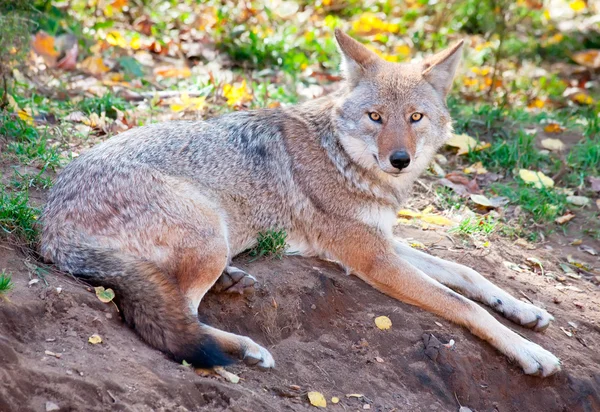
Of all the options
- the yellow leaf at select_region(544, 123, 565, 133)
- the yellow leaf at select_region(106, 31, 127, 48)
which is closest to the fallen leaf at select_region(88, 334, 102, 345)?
the yellow leaf at select_region(106, 31, 127, 48)

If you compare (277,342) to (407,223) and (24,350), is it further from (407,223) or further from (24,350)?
(407,223)

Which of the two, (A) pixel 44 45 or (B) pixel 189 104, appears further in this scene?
(A) pixel 44 45

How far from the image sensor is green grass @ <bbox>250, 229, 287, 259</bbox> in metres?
5.61

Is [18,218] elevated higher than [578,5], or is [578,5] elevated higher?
[578,5]

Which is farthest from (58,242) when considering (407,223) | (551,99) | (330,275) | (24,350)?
(551,99)

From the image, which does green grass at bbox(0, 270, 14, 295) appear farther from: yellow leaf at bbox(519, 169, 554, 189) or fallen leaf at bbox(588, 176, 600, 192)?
fallen leaf at bbox(588, 176, 600, 192)

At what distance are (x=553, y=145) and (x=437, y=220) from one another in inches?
97.7

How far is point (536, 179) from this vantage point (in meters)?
8.06

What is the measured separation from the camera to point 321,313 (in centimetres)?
533

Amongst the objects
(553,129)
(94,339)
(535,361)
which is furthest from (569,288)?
(94,339)

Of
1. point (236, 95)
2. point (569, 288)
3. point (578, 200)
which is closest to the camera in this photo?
point (569, 288)

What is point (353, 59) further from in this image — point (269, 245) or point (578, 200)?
point (578, 200)

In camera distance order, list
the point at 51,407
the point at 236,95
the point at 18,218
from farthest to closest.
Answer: the point at 236,95 < the point at 18,218 < the point at 51,407

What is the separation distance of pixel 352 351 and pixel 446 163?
3779 mm
